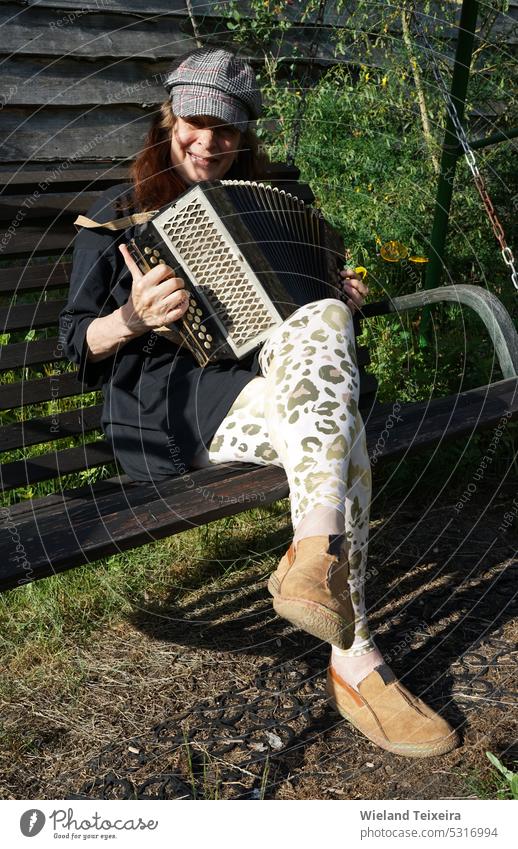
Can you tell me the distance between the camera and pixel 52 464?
274 cm

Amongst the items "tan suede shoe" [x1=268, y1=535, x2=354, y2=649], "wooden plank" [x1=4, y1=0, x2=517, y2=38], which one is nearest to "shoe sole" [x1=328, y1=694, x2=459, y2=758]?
"tan suede shoe" [x1=268, y1=535, x2=354, y2=649]

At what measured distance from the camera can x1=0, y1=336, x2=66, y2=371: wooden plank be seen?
2.78 m

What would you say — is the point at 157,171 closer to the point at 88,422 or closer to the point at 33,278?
the point at 33,278

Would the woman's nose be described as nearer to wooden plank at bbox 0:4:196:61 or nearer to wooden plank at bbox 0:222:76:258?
wooden plank at bbox 0:222:76:258

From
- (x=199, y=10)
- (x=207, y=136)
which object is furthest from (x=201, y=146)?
(x=199, y=10)

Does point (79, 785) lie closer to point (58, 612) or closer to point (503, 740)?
point (58, 612)

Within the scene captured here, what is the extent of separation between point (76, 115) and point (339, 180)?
125cm

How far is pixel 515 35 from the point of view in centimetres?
579

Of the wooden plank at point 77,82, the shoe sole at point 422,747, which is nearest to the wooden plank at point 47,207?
the wooden plank at point 77,82

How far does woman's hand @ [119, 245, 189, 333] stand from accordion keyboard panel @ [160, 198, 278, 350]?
81mm

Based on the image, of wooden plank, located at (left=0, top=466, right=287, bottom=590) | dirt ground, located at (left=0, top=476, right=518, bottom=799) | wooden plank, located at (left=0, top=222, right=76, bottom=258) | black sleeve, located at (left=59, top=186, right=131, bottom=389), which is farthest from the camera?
wooden plank, located at (left=0, top=222, right=76, bottom=258)

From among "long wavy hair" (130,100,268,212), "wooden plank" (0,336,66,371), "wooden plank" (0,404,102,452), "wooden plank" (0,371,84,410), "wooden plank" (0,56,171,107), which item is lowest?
"wooden plank" (0,404,102,452)

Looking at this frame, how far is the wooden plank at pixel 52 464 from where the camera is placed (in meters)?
2.67
